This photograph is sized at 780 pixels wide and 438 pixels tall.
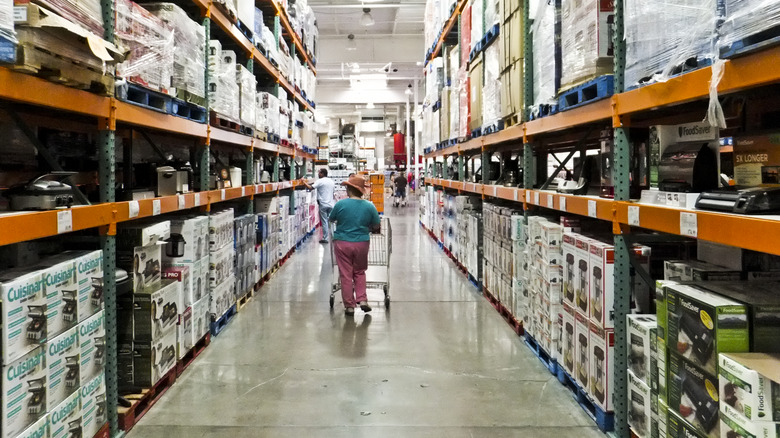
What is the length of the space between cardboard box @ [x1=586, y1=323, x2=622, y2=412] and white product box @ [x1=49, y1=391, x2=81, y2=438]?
3.04 meters

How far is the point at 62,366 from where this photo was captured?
2.71 m

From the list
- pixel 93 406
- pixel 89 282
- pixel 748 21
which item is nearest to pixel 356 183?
pixel 89 282

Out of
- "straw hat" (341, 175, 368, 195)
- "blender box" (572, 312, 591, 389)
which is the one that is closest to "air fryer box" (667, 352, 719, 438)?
"blender box" (572, 312, 591, 389)

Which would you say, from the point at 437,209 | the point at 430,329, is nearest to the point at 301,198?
the point at 437,209

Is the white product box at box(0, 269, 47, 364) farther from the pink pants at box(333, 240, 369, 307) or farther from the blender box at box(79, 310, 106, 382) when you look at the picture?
the pink pants at box(333, 240, 369, 307)

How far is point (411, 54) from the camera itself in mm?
19484

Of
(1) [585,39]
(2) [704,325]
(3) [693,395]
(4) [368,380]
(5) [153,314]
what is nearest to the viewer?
(2) [704,325]

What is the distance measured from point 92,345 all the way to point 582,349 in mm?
3117

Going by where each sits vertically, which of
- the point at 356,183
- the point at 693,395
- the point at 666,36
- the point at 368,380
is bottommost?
the point at 368,380

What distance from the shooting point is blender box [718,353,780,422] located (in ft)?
5.97

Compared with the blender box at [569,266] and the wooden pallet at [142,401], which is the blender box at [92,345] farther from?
the blender box at [569,266]

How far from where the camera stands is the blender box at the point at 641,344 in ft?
9.21

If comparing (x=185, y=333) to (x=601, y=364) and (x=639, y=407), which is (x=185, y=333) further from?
(x=639, y=407)

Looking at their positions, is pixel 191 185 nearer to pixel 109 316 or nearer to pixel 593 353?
pixel 109 316
